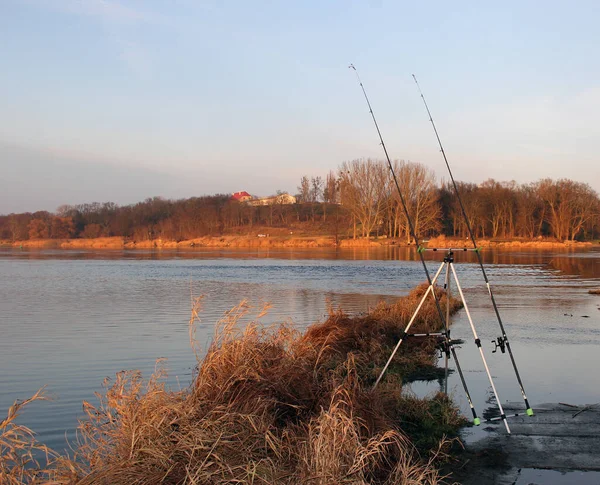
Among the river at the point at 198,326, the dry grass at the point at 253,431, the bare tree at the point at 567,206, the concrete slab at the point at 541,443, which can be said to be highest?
the bare tree at the point at 567,206

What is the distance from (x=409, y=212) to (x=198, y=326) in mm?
69189

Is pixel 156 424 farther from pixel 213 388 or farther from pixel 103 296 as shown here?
pixel 103 296

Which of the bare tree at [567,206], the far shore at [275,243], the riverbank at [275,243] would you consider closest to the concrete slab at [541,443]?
the far shore at [275,243]

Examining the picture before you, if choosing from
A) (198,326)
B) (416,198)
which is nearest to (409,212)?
(416,198)

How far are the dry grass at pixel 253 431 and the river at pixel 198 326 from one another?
4.30 feet

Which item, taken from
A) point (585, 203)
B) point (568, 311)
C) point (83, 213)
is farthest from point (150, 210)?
point (568, 311)

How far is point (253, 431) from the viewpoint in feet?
18.4

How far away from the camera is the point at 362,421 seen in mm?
6137

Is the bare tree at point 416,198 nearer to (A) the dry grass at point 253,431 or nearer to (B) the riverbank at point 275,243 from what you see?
(B) the riverbank at point 275,243

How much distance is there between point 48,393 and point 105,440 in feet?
17.0

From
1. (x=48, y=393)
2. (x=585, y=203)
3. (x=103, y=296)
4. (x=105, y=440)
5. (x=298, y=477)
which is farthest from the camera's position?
(x=585, y=203)

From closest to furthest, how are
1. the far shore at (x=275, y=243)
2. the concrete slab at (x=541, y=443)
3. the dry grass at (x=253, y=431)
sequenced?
the dry grass at (x=253, y=431) → the concrete slab at (x=541, y=443) → the far shore at (x=275, y=243)

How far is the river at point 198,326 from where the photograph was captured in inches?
392

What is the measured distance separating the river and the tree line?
53123 mm
